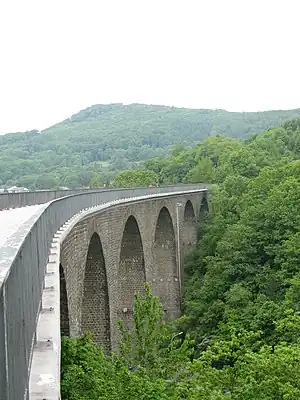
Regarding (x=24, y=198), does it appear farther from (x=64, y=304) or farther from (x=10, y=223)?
(x=10, y=223)

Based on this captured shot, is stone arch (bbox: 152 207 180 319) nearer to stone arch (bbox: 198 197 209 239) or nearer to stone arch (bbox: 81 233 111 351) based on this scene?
stone arch (bbox: 198 197 209 239)

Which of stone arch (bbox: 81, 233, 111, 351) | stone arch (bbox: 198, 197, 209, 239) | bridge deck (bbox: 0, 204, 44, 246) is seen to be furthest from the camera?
stone arch (bbox: 198, 197, 209, 239)

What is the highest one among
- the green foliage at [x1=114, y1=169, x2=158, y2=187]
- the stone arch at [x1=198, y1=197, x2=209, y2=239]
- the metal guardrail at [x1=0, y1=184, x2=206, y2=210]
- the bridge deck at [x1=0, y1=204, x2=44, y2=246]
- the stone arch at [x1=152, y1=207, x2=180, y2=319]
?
the green foliage at [x1=114, y1=169, x2=158, y2=187]

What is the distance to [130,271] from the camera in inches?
1155

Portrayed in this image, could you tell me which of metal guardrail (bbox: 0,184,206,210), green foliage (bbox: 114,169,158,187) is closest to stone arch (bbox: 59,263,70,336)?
metal guardrail (bbox: 0,184,206,210)

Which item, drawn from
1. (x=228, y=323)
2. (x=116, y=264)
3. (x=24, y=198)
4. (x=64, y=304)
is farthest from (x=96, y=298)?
(x=228, y=323)

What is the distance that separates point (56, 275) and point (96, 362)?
17.5ft

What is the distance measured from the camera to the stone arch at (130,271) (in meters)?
27.8

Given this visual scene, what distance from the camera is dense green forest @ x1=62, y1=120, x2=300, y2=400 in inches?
530

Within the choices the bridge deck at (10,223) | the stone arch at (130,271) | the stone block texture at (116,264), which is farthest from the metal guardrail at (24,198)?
the bridge deck at (10,223)

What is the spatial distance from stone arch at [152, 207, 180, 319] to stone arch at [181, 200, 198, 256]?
482 centimetres

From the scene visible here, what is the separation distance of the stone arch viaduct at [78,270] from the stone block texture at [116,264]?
3 centimetres

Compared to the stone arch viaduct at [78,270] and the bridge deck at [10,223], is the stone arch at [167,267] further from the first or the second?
the bridge deck at [10,223]

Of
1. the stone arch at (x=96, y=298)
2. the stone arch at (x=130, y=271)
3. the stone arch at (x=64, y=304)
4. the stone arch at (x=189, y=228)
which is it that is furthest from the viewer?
the stone arch at (x=189, y=228)
